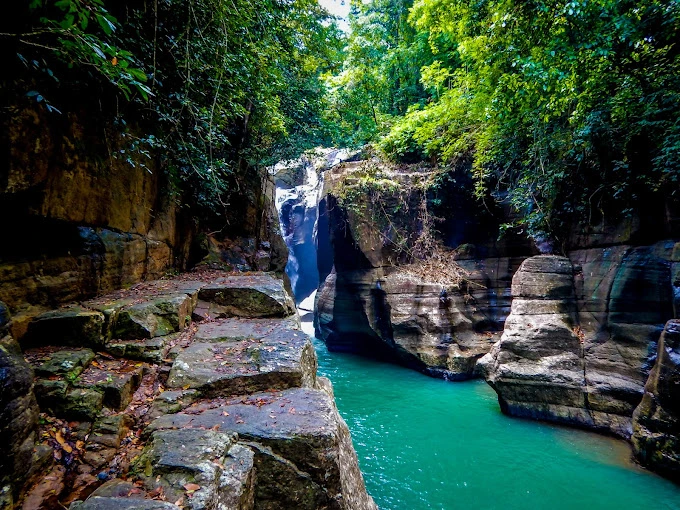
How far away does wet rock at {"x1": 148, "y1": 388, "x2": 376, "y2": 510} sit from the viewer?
8.16ft

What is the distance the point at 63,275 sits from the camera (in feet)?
12.7

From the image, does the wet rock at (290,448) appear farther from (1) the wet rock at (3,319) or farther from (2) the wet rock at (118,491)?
(1) the wet rock at (3,319)

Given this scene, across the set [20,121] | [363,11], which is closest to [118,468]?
[20,121]

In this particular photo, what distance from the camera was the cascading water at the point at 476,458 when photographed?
511 centimetres

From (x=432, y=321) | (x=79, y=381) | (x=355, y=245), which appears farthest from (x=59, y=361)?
(x=355, y=245)

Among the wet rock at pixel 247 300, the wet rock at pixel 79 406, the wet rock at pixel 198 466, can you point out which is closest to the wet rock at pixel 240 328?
the wet rock at pixel 247 300

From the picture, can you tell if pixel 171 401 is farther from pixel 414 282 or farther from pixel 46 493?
pixel 414 282

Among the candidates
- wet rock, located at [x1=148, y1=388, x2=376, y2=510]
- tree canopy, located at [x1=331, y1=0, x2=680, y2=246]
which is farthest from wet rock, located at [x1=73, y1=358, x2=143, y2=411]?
tree canopy, located at [x1=331, y1=0, x2=680, y2=246]

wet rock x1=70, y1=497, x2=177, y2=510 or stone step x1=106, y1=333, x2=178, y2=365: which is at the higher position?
A: stone step x1=106, y1=333, x2=178, y2=365

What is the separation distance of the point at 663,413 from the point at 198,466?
22.7 feet

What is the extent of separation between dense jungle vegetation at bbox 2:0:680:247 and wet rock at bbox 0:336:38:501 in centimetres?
196

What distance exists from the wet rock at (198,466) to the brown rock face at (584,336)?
6715 mm

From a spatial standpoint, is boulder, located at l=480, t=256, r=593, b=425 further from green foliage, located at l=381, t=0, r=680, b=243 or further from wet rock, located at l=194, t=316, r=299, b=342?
wet rock, located at l=194, t=316, r=299, b=342

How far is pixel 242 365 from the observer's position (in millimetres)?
3533
